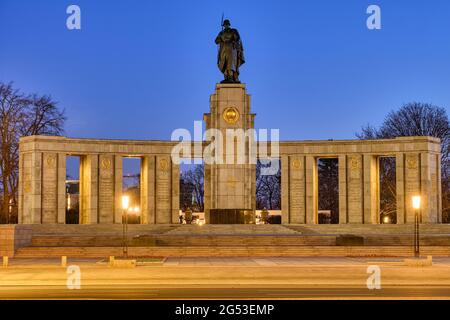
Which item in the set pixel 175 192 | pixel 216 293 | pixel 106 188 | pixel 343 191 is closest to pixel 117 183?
pixel 106 188

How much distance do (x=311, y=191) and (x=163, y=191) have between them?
39.5 feet

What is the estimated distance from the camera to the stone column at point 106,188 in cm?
6184

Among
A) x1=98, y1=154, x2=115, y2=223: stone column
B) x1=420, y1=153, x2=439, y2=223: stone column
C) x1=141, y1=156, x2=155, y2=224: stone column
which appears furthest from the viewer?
x1=141, y1=156, x2=155, y2=224: stone column

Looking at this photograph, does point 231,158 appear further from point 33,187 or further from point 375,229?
point 33,187

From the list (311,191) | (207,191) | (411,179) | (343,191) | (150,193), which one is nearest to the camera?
(207,191)

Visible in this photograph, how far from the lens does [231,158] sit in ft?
179

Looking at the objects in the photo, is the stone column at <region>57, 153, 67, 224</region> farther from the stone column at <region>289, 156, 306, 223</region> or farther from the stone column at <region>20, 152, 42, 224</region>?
the stone column at <region>289, 156, 306, 223</region>

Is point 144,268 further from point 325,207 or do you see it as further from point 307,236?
point 325,207

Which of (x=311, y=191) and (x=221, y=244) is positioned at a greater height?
(x=311, y=191)

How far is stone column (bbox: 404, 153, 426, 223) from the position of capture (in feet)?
200

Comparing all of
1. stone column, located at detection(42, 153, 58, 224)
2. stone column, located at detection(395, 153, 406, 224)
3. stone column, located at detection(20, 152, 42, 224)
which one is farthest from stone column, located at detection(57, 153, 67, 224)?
stone column, located at detection(395, 153, 406, 224)

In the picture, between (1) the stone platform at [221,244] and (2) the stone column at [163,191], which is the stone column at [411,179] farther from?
(2) the stone column at [163,191]

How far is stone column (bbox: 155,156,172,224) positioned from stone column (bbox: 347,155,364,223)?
14.5m
